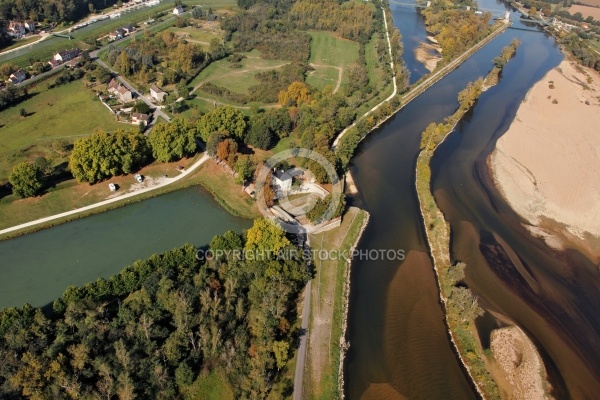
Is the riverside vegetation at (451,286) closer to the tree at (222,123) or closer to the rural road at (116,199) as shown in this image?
the tree at (222,123)

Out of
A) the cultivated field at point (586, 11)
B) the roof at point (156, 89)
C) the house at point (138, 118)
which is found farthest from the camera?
the cultivated field at point (586, 11)

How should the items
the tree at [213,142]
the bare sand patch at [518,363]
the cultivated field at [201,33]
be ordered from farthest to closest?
the cultivated field at [201,33] → the tree at [213,142] → the bare sand patch at [518,363]

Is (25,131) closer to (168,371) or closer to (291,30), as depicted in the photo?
(168,371)

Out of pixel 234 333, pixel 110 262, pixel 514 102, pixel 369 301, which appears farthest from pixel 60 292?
pixel 514 102

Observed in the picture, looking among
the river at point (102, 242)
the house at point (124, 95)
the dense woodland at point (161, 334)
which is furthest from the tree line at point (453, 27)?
the dense woodland at point (161, 334)

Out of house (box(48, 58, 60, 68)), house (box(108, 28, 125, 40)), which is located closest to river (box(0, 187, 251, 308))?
house (box(48, 58, 60, 68))
